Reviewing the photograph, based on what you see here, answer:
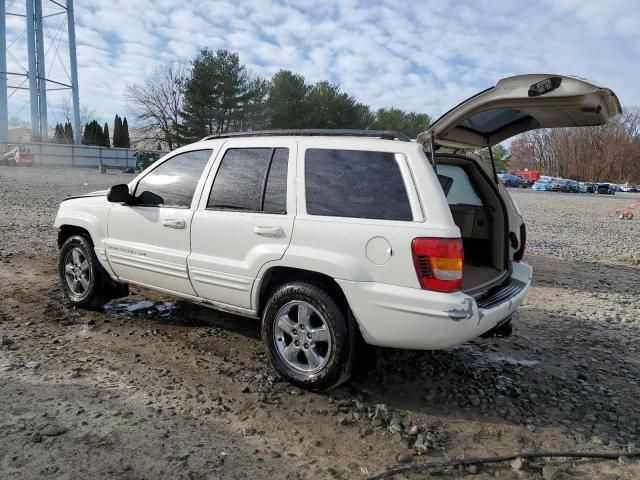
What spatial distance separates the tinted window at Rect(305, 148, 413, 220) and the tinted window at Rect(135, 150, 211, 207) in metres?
1.17

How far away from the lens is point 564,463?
2.91 meters

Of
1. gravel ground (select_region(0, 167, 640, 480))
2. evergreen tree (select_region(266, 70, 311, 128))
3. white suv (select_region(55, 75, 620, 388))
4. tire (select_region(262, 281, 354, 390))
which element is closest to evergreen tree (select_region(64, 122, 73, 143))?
evergreen tree (select_region(266, 70, 311, 128))

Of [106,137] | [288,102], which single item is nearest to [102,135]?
[106,137]

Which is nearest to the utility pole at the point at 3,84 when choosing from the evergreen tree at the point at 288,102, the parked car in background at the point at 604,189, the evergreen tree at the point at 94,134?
the evergreen tree at the point at 94,134

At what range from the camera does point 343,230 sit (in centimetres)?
334

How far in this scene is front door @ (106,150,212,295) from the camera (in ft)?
14.0

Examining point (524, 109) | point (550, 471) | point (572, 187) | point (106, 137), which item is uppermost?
point (106, 137)

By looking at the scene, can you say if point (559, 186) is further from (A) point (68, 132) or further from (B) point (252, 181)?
(A) point (68, 132)

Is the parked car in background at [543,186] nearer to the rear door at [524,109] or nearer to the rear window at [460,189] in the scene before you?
the rear window at [460,189]

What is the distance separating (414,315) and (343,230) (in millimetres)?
716

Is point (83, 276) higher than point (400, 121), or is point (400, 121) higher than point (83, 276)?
point (400, 121)

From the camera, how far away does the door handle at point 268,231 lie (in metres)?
3.62

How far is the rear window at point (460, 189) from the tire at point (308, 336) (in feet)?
6.07

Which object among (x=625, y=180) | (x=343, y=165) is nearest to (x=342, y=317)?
(x=343, y=165)
